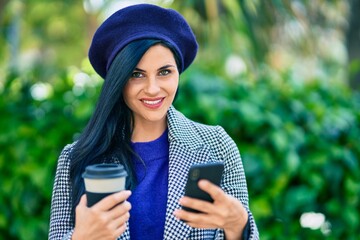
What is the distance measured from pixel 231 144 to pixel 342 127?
1.88 meters

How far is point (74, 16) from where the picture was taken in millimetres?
16844

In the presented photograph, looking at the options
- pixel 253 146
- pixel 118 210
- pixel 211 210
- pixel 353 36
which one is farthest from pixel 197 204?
pixel 353 36

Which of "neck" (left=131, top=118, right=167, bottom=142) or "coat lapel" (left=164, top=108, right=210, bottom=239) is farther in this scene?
"neck" (left=131, top=118, right=167, bottom=142)

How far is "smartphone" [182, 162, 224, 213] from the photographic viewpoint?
1.47m

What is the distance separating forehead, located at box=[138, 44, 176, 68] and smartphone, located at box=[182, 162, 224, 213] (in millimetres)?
429

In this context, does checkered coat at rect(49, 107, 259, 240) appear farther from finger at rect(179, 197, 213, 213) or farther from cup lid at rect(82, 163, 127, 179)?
cup lid at rect(82, 163, 127, 179)

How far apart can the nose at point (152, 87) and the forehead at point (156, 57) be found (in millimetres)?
50

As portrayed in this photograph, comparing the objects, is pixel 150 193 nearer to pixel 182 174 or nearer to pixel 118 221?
pixel 182 174

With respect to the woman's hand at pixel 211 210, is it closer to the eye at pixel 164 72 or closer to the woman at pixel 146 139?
the woman at pixel 146 139

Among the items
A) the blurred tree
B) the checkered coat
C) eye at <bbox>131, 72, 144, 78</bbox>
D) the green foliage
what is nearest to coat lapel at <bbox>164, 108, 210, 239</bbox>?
the checkered coat

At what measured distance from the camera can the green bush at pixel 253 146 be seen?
3.41m

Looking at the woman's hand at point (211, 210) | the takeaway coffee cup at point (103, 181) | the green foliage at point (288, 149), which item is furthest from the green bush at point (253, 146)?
the takeaway coffee cup at point (103, 181)

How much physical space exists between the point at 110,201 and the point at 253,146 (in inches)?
83.2

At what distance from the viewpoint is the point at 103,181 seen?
1.42 metres
